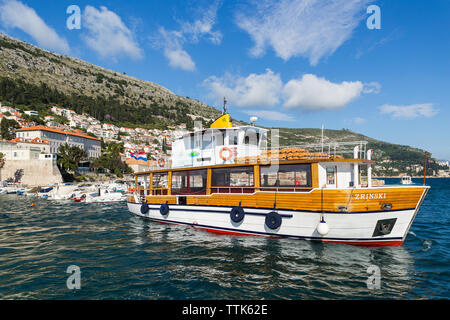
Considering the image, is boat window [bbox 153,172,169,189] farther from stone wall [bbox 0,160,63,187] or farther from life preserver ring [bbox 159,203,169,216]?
stone wall [bbox 0,160,63,187]

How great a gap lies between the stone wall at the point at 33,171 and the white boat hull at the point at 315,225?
179ft

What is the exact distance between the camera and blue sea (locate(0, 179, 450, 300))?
6.72m

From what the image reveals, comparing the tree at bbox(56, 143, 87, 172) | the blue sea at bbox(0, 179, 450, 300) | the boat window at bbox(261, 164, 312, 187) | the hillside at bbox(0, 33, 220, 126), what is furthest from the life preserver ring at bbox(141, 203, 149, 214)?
the hillside at bbox(0, 33, 220, 126)

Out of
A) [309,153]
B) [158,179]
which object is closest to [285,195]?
[309,153]

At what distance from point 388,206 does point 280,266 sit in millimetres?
5137

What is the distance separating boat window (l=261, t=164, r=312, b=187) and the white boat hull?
4.35 feet

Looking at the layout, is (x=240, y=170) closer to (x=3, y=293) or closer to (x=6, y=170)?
(x=3, y=293)

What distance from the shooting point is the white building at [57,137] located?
72562mm

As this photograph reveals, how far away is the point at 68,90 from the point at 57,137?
296 feet

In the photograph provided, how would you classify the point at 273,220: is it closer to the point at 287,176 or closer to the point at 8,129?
the point at 287,176

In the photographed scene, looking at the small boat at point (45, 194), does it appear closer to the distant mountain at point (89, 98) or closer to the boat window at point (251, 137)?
the boat window at point (251, 137)

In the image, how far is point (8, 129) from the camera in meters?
75.2

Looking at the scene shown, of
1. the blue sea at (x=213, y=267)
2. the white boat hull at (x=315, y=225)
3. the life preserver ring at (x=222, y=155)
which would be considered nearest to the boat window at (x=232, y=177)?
the life preserver ring at (x=222, y=155)

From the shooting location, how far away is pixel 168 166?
16453 millimetres
